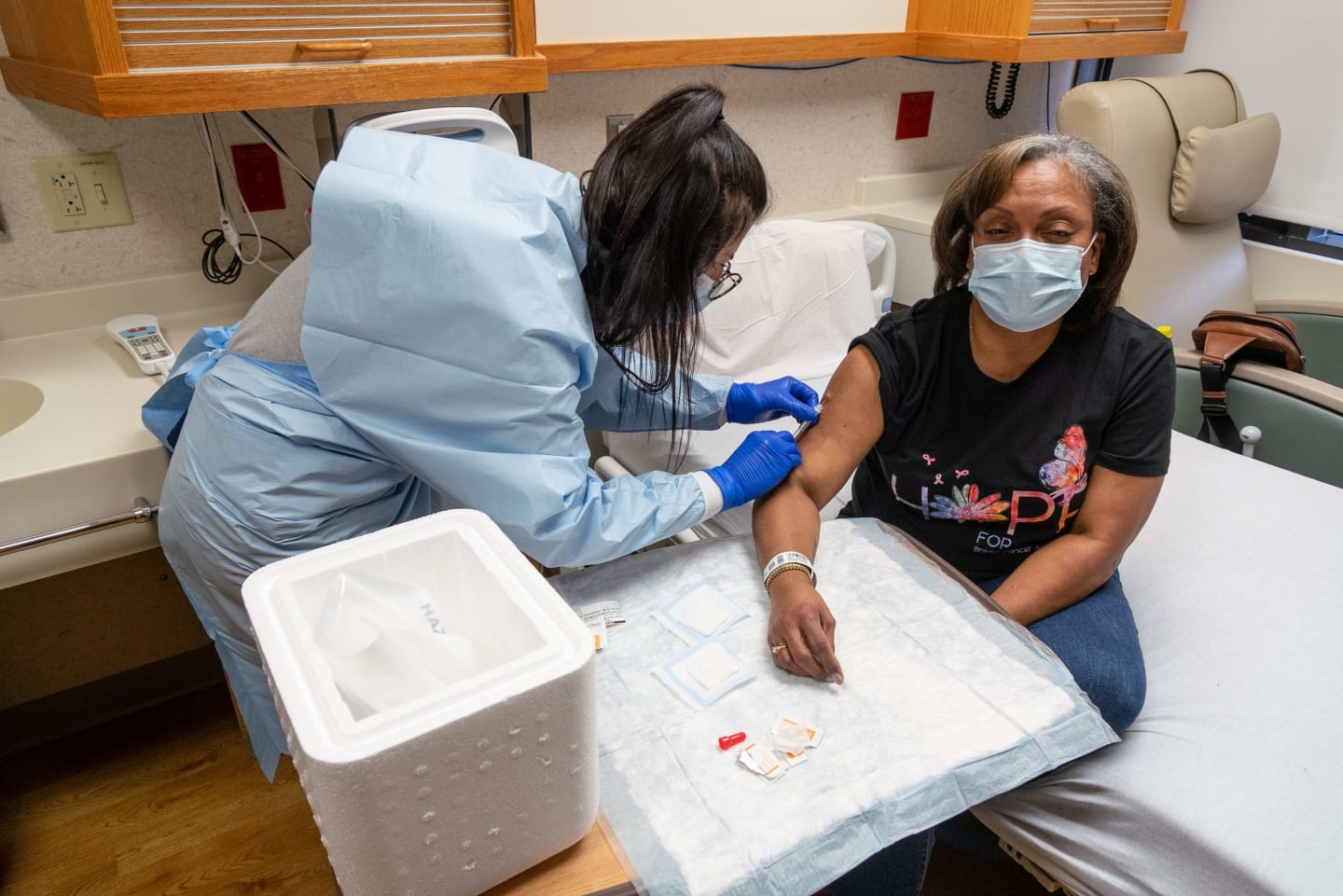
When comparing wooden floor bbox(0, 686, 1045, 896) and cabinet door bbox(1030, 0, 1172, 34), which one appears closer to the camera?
wooden floor bbox(0, 686, 1045, 896)

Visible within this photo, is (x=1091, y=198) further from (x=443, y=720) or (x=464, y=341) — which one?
(x=443, y=720)

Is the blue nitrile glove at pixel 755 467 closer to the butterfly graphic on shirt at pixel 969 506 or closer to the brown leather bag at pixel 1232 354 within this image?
the butterfly graphic on shirt at pixel 969 506

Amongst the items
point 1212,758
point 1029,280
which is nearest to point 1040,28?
point 1029,280

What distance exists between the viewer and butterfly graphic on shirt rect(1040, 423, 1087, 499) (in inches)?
52.6

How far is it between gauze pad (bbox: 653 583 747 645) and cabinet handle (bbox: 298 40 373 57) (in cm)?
101

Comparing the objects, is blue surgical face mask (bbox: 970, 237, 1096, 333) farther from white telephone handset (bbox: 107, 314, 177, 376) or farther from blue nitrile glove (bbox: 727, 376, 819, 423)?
white telephone handset (bbox: 107, 314, 177, 376)

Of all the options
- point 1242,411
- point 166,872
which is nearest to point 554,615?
point 166,872

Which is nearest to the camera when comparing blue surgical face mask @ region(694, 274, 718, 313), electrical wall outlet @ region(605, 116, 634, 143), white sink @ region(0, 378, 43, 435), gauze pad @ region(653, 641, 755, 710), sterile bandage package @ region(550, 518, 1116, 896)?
sterile bandage package @ region(550, 518, 1116, 896)

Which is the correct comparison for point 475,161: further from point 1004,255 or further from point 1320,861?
point 1320,861

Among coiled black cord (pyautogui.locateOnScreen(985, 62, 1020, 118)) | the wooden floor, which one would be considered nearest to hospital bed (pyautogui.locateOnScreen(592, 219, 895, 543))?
coiled black cord (pyautogui.locateOnScreen(985, 62, 1020, 118))

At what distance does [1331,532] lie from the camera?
1585 millimetres

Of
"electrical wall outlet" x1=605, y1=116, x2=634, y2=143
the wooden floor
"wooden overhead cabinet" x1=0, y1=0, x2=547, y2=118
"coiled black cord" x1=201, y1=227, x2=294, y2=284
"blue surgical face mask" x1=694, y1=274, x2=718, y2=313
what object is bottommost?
the wooden floor

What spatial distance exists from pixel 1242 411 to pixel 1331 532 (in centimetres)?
52

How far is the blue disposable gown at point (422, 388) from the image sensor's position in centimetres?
106
